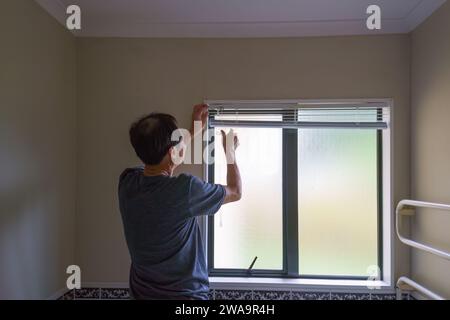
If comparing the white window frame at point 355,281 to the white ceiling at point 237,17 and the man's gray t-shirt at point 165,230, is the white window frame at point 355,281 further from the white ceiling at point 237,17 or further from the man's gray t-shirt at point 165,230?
the man's gray t-shirt at point 165,230

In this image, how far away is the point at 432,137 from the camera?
4.34 feet

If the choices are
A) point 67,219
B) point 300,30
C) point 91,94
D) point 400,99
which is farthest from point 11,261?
point 400,99

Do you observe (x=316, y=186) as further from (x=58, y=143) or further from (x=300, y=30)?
(x=58, y=143)

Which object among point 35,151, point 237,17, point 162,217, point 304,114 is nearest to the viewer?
point 162,217

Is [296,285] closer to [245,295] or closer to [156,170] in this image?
[245,295]

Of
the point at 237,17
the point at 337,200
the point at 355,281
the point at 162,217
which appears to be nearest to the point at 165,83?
the point at 237,17

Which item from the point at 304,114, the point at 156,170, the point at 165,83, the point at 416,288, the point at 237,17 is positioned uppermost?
the point at 237,17

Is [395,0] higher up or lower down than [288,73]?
higher up

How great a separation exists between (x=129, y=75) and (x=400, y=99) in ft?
4.28

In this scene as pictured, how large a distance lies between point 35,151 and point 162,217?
744mm

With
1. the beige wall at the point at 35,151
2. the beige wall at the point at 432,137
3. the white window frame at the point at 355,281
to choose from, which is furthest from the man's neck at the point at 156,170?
the beige wall at the point at 432,137
